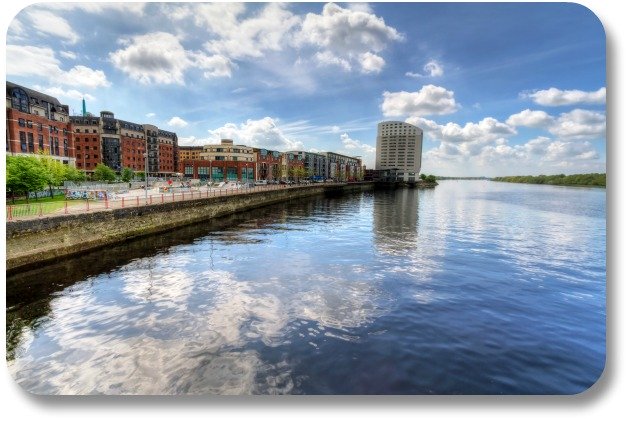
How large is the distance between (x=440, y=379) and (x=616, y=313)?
444 cm

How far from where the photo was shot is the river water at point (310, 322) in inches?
334

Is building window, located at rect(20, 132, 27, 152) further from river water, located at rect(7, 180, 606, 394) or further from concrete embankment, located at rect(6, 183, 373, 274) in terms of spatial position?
river water, located at rect(7, 180, 606, 394)

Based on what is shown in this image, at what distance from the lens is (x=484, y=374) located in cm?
869

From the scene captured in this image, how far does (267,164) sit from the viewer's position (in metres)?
139

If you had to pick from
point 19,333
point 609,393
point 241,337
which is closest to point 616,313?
point 609,393

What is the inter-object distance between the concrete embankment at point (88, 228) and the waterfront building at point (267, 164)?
9221 cm

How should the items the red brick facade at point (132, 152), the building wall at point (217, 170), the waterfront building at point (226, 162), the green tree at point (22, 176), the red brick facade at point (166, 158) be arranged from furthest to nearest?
the red brick facade at point (166, 158) < the red brick facade at point (132, 152) < the waterfront building at point (226, 162) < the building wall at point (217, 170) < the green tree at point (22, 176)

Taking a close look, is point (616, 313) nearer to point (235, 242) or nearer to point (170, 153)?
point (235, 242)

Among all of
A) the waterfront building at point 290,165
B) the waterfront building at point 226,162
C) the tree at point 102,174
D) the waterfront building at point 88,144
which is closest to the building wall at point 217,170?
the waterfront building at point 226,162

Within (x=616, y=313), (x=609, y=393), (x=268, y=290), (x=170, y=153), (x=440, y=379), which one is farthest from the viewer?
(x=170, y=153)

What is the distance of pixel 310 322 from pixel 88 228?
796 inches

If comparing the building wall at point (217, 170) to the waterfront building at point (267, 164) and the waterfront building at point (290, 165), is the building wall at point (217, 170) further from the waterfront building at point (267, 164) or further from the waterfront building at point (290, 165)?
the waterfront building at point (290, 165)

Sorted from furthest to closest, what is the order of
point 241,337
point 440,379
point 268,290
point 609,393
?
point 268,290
point 241,337
point 440,379
point 609,393

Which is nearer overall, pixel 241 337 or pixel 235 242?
pixel 241 337
